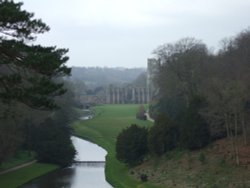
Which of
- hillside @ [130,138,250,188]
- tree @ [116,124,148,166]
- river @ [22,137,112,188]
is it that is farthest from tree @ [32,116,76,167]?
hillside @ [130,138,250,188]

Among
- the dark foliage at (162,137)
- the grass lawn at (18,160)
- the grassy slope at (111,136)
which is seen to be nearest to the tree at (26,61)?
the grassy slope at (111,136)

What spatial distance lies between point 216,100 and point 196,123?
858 centimetres

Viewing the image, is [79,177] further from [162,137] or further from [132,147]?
[162,137]

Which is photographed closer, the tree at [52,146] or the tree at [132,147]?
the tree at [132,147]

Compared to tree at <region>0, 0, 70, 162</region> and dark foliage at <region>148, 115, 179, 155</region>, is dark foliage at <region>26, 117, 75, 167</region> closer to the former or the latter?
dark foliage at <region>148, 115, 179, 155</region>

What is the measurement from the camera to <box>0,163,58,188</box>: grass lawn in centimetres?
5227

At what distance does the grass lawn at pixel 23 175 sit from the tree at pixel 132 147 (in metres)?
9.58

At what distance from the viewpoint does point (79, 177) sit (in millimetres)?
57000

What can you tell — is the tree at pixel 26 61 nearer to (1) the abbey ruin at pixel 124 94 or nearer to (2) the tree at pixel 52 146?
(2) the tree at pixel 52 146

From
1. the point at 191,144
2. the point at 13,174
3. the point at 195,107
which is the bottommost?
the point at 13,174

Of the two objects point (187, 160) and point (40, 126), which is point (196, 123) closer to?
point (187, 160)

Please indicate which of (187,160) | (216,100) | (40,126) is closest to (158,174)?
(187,160)

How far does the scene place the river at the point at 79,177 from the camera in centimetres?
5206

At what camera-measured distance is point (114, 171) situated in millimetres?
58031
